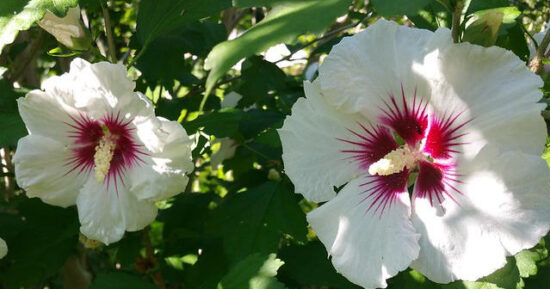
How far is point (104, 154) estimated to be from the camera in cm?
157

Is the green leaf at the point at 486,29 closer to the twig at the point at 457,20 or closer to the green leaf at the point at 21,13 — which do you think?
the twig at the point at 457,20

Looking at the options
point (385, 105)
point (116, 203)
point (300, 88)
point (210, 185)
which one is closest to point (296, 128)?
point (385, 105)

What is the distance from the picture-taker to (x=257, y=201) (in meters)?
1.85

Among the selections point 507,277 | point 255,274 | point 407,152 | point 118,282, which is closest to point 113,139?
point 118,282

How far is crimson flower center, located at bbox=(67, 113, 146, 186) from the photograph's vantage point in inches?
61.2

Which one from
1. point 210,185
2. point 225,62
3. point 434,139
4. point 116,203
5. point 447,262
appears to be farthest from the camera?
point 210,185

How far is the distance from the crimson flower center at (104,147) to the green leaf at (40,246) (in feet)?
1.28

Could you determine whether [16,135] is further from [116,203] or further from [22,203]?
[22,203]

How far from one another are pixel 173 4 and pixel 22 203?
0.98 m

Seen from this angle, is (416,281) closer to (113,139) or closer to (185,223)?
(113,139)

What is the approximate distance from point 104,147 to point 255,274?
521 mm

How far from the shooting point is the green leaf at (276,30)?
0.81 meters

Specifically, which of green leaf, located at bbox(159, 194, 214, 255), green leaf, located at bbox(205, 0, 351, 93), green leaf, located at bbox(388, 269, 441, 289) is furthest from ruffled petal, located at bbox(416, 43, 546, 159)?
green leaf, located at bbox(159, 194, 214, 255)

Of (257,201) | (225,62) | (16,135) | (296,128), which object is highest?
(225,62)
